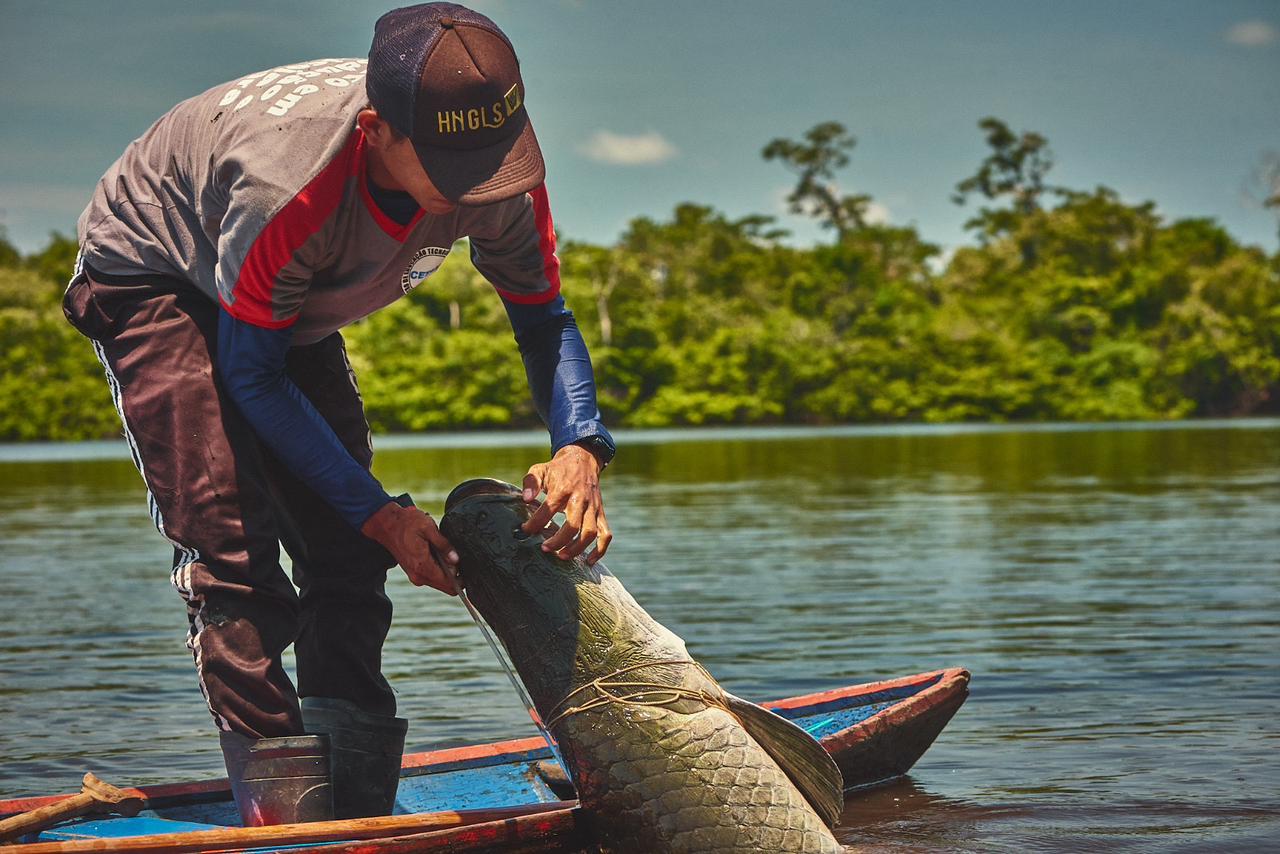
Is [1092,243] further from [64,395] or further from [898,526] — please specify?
[898,526]

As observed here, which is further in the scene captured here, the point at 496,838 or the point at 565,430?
the point at 565,430

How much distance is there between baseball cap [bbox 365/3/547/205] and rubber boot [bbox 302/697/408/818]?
5.42 ft

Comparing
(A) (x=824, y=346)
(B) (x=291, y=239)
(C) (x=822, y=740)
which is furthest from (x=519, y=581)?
(A) (x=824, y=346)

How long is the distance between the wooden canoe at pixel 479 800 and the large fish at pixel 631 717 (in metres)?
0.17

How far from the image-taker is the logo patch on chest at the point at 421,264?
3965 millimetres

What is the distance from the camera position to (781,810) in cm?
377

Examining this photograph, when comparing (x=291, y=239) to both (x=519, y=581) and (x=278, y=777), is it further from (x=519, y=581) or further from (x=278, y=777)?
(x=278, y=777)

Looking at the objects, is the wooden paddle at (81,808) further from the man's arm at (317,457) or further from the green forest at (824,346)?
the green forest at (824,346)

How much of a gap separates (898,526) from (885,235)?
79.1 metres

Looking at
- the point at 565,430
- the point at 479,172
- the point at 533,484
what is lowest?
the point at 533,484

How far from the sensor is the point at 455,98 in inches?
134

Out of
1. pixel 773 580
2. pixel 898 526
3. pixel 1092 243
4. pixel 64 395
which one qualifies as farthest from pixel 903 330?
pixel 773 580

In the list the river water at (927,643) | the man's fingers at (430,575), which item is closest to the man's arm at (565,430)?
the man's fingers at (430,575)

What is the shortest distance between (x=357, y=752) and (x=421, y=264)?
139 centimetres
